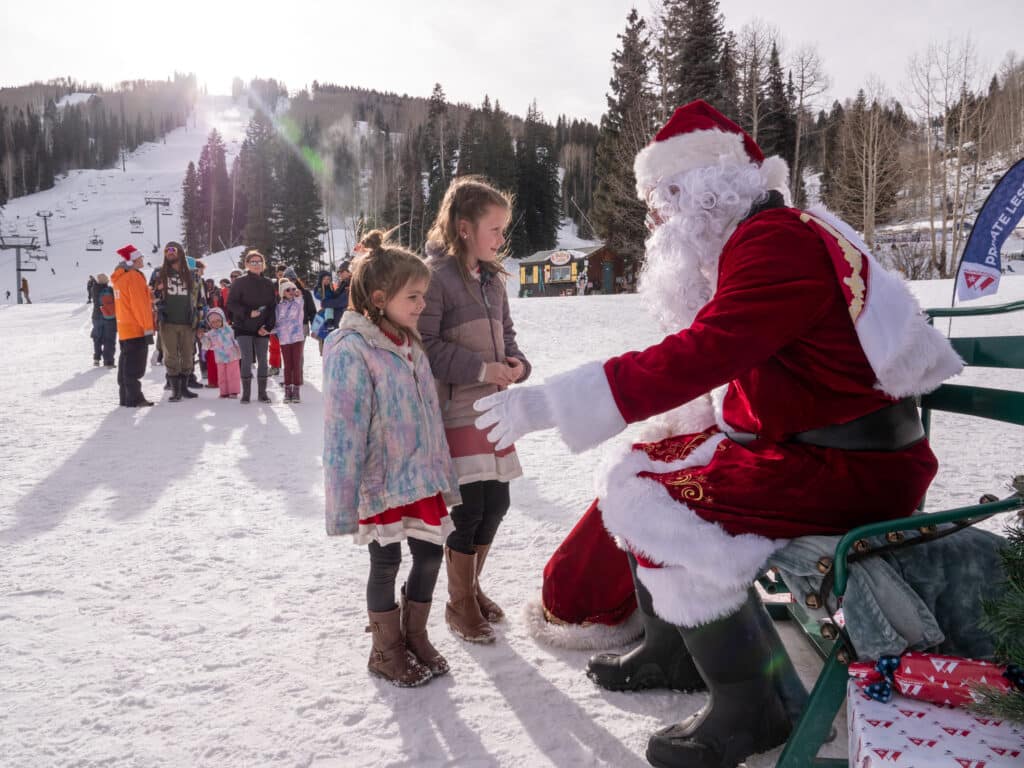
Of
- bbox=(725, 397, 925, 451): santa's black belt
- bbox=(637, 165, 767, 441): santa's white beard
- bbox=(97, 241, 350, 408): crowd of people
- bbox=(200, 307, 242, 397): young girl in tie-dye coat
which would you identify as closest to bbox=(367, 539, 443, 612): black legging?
bbox=(637, 165, 767, 441): santa's white beard

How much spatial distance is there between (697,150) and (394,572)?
1.76m

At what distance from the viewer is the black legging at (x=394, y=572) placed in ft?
8.04

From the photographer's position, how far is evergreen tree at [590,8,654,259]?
26.8 metres

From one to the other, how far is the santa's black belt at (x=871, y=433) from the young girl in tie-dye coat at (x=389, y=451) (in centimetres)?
127

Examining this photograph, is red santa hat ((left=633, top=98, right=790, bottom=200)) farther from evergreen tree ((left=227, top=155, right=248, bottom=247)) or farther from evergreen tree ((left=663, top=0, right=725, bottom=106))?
evergreen tree ((left=227, top=155, right=248, bottom=247))

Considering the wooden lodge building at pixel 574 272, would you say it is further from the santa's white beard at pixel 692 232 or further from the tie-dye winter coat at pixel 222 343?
the santa's white beard at pixel 692 232

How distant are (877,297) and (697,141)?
81 centimetres

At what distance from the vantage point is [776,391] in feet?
5.99

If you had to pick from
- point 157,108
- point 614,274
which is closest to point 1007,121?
point 614,274

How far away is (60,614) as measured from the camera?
2994 millimetres

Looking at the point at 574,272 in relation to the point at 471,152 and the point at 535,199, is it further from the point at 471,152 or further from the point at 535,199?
the point at 471,152

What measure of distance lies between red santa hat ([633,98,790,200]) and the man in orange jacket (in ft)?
24.3

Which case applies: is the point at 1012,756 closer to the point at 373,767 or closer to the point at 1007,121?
the point at 373,767

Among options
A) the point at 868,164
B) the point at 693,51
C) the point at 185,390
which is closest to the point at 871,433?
the point at 185,390
